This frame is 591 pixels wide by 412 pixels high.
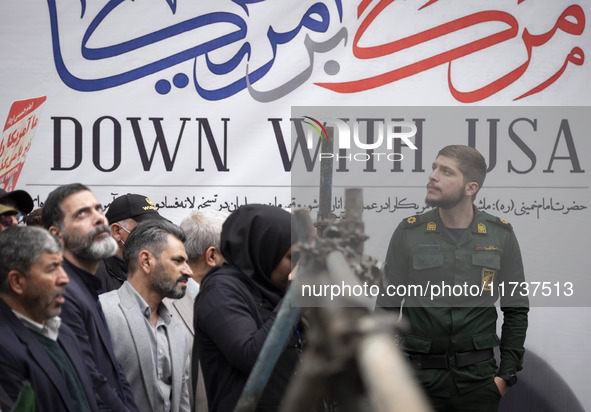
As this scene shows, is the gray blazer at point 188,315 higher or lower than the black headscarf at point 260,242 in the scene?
lower

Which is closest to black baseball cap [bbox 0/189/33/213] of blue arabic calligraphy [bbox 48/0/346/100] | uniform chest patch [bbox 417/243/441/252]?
blue arabic calligraphy [bbox 48/0/346/100]

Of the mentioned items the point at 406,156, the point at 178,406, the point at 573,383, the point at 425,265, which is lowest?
the point at 573,383

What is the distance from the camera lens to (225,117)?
444 centimetres

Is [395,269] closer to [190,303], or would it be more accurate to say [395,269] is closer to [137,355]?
[190,303]

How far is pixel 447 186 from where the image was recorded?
3.87 m

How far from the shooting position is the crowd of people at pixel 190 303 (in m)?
2.38

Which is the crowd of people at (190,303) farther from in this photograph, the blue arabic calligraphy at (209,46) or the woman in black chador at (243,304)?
the blue arabic calligraphy at (209,46)

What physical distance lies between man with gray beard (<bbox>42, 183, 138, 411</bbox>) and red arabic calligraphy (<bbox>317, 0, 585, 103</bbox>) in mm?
1725

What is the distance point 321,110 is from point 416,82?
0.51 metres

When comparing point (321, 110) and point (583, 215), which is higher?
point (321, 110)

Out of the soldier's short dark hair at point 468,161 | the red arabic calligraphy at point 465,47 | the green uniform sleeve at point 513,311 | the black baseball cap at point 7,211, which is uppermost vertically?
the red arabic calligraphy at point 465,47

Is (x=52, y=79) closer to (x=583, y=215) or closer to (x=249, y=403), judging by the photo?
(x=583, y=215)

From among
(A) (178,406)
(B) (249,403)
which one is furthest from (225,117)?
(B) (249,403)

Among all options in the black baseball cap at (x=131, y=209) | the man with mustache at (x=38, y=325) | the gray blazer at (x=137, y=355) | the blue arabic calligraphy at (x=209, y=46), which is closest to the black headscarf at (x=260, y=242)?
the man with mustache at (x=38, y=325)
